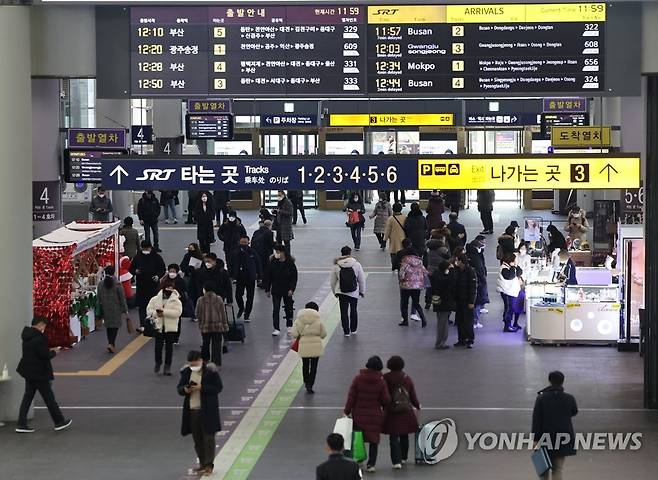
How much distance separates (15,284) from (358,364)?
17.1 ft

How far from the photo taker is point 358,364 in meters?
20.0

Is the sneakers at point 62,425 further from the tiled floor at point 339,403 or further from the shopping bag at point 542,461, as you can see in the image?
the shopping bag at point 542,461

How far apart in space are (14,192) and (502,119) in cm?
2915

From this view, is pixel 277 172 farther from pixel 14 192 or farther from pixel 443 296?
pixel 443 296

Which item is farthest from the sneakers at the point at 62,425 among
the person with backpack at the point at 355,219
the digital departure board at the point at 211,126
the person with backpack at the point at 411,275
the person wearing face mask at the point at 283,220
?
the digital departure board at the point at 211,126

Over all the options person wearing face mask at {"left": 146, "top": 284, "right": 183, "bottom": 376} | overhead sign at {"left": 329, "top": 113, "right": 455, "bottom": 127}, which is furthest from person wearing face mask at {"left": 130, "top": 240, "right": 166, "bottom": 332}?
overhead sign at {"left": 329, "top": 113, "right": 455, "bottom": 127}

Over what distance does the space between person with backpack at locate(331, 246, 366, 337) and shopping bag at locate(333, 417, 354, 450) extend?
8.07 meters

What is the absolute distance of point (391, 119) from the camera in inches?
1694

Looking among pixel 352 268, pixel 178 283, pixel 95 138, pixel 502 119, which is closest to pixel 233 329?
pixel 178 283

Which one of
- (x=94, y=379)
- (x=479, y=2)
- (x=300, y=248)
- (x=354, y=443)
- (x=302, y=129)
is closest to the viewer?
(x=354, y=443)

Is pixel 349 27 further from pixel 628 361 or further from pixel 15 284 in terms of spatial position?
pixel 628 361

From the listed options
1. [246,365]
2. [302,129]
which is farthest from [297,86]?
[302,129]

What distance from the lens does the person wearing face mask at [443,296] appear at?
2100cm

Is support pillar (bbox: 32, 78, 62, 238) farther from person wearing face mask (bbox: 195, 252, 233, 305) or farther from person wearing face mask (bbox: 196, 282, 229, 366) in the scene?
person wearing face mask (bbox: 196, 282, 229, 366)
